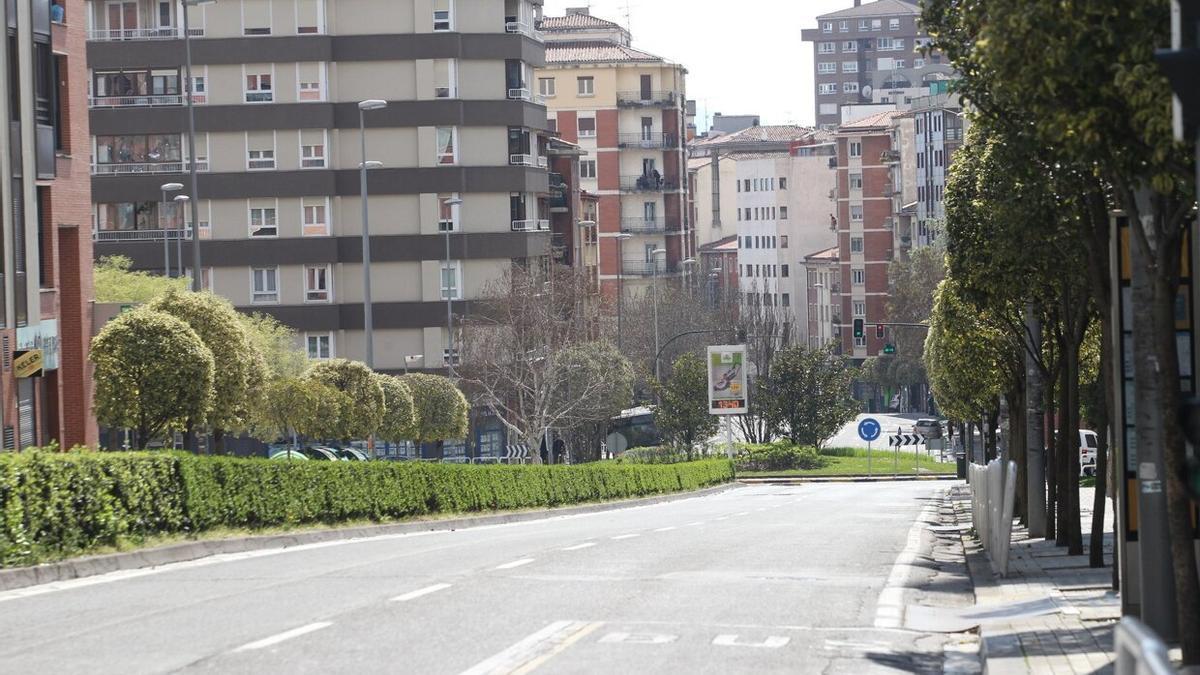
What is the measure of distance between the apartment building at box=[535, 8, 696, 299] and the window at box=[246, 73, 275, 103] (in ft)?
215

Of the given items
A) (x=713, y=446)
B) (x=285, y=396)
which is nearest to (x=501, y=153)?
(x=713, y=446)

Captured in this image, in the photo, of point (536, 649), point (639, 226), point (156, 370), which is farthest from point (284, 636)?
point (639, 226)

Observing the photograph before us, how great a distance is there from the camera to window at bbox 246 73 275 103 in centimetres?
8006

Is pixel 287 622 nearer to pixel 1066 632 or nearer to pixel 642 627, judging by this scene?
pixel 642 627

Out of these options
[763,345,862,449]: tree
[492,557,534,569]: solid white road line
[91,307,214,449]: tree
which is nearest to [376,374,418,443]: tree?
[91,307,214,449]: tree

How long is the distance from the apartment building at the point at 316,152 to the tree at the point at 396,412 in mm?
18785

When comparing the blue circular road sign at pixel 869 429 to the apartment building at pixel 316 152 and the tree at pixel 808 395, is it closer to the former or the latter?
the apartment building at pixel 316 152

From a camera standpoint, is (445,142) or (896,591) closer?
(896,591)

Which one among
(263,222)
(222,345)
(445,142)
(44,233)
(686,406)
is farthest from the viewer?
(686,406)

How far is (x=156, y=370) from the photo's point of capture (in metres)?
30.2

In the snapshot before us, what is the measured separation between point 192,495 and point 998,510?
932 centimetres

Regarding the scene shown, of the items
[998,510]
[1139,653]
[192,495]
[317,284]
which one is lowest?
[998,510]

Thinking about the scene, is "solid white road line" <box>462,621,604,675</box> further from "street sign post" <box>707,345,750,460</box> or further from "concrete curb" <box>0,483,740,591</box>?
"street sign post" <box>707,345,750,460</box>

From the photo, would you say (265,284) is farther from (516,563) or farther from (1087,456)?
(516,563)
